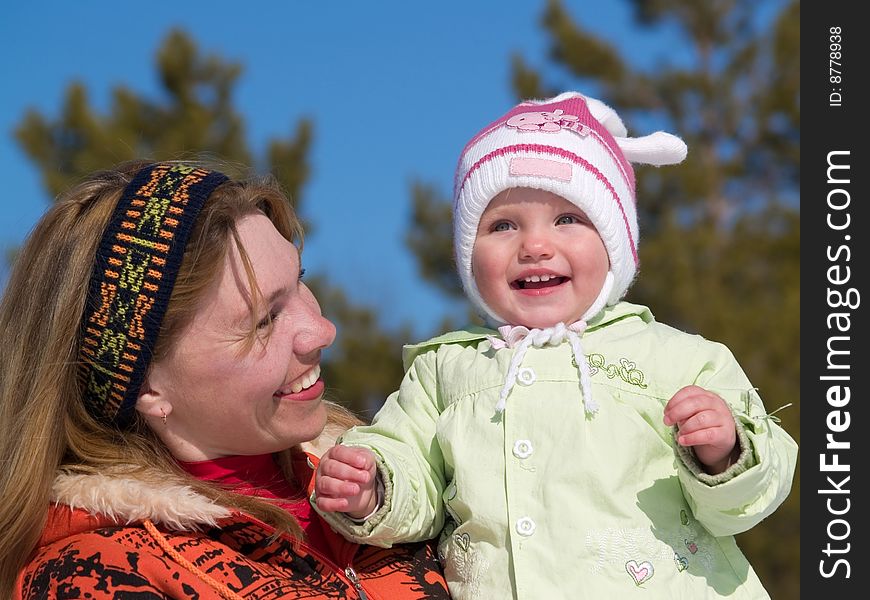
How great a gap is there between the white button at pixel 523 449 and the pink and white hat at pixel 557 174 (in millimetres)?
414

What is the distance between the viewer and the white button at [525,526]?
2.63m

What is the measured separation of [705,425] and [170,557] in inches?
50.4

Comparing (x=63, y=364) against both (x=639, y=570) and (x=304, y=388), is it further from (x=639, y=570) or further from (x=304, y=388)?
(x=639, y=570)

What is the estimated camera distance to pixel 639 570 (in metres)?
2.58

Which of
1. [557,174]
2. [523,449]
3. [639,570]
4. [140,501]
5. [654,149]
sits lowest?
[639,570]

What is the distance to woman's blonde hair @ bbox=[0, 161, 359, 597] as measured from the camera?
2658 millimetres

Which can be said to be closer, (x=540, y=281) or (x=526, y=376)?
(x=526, y=376)

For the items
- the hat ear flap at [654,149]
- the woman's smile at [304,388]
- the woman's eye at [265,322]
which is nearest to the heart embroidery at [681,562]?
the woman's smile at [304,388]

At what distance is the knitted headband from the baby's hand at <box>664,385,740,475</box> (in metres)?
1.27

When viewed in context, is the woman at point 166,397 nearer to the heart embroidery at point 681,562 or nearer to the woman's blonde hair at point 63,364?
the woman's blonde hair at point 63,364

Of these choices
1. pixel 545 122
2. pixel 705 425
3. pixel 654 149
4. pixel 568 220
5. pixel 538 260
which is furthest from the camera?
pixel 654 149

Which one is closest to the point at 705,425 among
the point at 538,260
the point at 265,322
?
the point at 538,260

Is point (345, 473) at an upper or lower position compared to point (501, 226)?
lower
